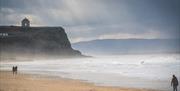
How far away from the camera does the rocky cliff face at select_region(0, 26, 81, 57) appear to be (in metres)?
93.3

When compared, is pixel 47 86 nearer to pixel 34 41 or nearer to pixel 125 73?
pixel 125 73

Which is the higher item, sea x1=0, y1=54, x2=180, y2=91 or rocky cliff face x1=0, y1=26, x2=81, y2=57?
rocky cliff face x1=0, y1=26, x2=81, y2=57

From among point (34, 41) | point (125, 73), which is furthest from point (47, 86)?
point (34, 41)

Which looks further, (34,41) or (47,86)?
(34,41)

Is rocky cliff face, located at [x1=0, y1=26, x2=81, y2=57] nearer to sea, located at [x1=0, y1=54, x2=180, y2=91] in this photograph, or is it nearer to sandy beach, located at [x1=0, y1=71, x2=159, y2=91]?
sea, located at [x1=0, y1=54, x2=180, y2=91]

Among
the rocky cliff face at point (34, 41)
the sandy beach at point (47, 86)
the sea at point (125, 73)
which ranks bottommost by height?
the sandy beach at point (47, 86)

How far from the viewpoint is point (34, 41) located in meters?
102

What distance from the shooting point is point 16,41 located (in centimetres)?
9744

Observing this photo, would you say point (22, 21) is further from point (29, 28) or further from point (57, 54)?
point (57, 54)

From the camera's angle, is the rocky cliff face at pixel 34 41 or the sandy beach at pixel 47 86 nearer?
the sandy beach at pixel 47 86

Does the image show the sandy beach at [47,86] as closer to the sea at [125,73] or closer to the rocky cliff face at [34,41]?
the sea at [125,73]

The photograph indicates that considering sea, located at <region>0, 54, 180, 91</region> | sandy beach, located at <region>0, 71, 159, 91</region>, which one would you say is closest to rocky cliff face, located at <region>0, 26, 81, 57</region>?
sea, located at <region>0, 54, 180, 91</region>

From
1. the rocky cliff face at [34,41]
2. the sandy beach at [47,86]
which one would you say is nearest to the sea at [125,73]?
the sandy beach at [47,86]

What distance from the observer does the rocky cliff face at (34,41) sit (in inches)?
3674
